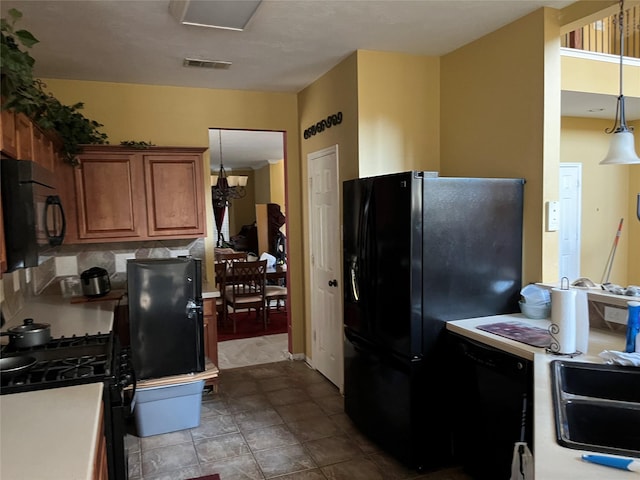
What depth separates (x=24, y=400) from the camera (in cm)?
161

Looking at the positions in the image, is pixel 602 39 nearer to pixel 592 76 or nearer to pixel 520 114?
pixel 592 76

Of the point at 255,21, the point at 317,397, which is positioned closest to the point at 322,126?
the point at 255,21

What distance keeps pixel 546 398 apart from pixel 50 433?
1.56 meters

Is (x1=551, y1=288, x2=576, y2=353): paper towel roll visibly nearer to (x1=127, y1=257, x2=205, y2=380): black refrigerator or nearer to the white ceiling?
the white ceiling

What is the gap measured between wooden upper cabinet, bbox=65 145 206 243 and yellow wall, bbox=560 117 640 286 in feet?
14.0

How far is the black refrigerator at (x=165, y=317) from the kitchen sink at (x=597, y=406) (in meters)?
2.23

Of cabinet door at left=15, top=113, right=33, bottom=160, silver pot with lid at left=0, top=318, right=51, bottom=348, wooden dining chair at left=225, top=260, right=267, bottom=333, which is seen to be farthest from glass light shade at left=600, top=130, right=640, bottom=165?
wooden dining chair at left=225, top=260, right=267, bottom=333

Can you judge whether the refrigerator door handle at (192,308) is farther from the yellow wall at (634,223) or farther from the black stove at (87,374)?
the yellow wall at (634,223)

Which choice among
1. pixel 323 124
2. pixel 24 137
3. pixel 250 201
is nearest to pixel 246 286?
pixel 323 124

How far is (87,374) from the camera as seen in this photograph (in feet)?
5.97

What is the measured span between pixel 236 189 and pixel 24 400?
6.11 meters

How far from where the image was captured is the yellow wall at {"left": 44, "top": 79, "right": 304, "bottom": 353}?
3.89m

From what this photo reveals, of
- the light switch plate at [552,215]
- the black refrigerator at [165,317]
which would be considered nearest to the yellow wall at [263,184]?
the black refrigerator at [165,317]

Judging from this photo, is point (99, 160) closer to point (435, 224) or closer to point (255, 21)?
point (255, 21)
